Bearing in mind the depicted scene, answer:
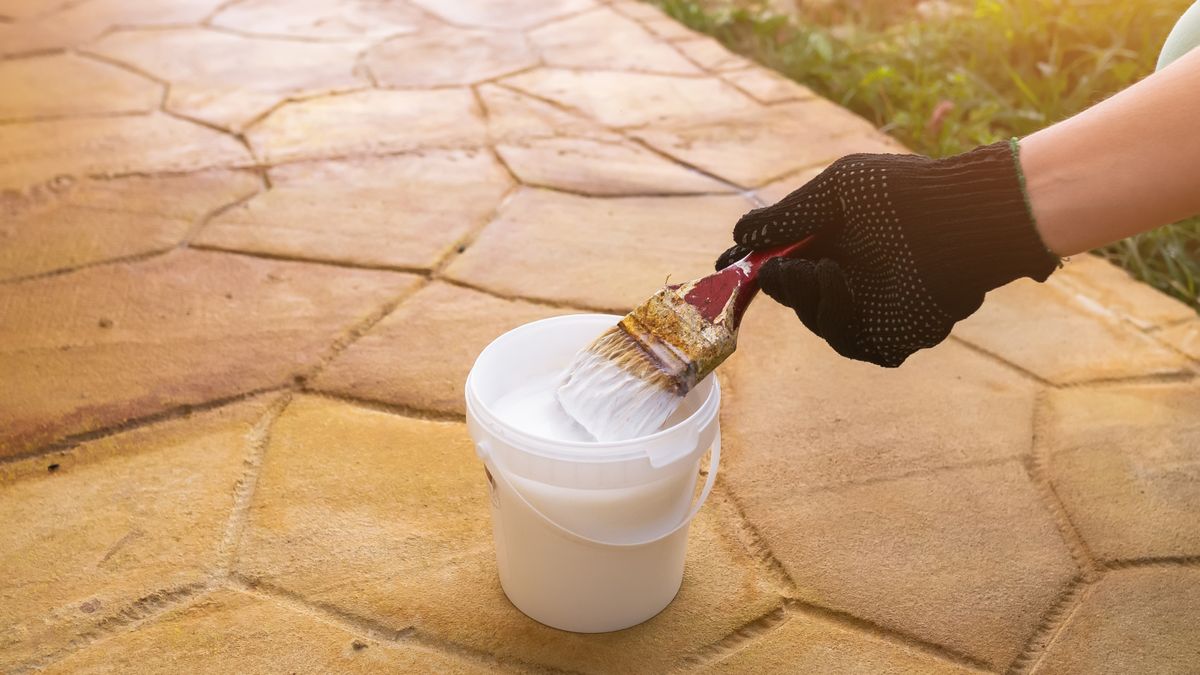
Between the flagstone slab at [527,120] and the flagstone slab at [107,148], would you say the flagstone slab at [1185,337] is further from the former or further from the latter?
the flagstone slab at [107,148]

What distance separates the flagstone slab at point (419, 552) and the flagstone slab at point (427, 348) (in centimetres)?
9

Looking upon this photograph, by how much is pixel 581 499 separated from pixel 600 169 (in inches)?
75.3

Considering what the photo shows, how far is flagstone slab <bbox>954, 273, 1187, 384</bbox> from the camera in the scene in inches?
90.4

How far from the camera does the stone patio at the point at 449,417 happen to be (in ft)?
5.26

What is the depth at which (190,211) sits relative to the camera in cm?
283

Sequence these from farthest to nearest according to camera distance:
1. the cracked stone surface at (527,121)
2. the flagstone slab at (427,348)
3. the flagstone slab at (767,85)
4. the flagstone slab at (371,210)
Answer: the flagstone slab at (767,85) → the cracked stone surface at (527,121) → the flagstone slab at (371,210) → the flagstone slab at (427,348)

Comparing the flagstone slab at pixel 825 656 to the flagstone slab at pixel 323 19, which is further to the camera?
the flagstone slab at pixel 323 19

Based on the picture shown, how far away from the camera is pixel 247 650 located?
5.03ft

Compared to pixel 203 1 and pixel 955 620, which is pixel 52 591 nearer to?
pixel 955 620

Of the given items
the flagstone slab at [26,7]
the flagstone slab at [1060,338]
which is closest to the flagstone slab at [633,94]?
the flagstone slab at [1060,338]

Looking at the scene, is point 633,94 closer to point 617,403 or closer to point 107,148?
point 107,148

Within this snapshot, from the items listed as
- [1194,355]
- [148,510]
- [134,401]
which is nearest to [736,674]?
[148,510]

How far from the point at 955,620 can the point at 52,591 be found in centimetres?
144

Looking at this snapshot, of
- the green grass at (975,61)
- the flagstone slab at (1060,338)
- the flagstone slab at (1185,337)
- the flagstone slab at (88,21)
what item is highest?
the green grass at (975,61)
